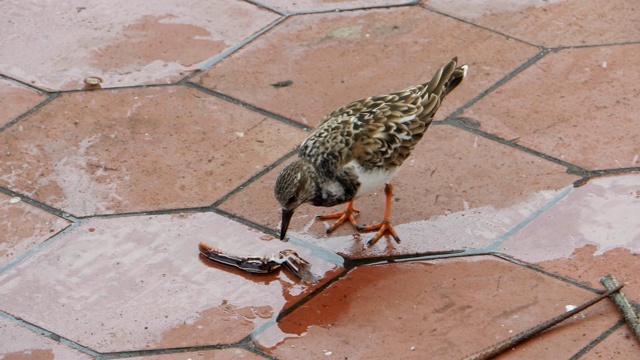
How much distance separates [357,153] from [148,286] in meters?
1.07

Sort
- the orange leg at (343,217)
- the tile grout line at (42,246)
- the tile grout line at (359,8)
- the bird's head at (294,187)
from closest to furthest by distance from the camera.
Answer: the bird's head at (294,187)
the tile grout line at (42,246)
the orange leg at (343,217)
the tile grout line at (359,8)

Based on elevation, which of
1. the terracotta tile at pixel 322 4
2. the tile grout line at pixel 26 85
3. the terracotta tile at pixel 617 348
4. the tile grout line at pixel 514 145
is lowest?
the tile grout line at pixel 26 85

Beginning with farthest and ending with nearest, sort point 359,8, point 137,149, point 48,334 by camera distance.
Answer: point 359,8 < point 137,149 < point 48,334

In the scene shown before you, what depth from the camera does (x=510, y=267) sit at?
4789 millimetres

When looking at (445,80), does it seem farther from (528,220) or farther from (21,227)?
(21,227)

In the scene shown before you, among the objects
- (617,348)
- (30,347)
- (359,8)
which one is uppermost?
(359,8)

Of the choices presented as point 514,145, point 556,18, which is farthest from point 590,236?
point 556,18

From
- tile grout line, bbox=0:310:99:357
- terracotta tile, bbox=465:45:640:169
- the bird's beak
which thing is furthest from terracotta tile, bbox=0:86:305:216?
terracotta tile, bbox=465:45:640:169

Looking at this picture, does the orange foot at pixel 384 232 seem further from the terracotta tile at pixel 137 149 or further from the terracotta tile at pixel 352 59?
the terracotta tile at pixel 352 59

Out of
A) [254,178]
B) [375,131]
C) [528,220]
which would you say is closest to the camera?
[375,131]

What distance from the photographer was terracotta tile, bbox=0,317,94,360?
14.3 ft

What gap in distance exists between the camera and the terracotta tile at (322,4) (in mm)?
6781

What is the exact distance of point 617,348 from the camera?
4312mm

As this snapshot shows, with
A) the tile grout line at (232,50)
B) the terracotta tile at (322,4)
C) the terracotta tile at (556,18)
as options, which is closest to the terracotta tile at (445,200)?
the tile grout line at (232,50)
